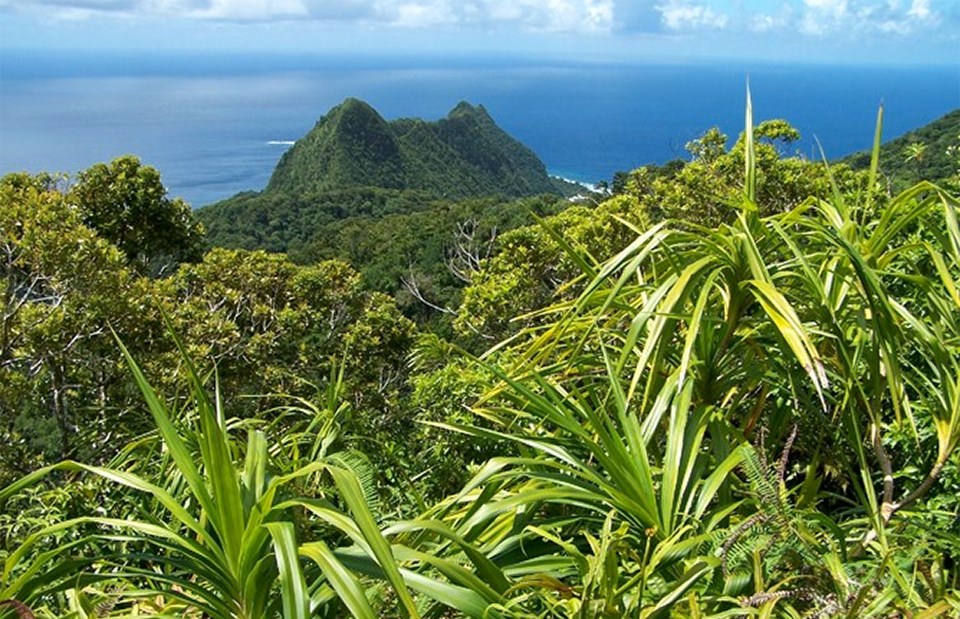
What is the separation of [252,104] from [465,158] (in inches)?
3049

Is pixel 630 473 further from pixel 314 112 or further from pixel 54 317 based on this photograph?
pixel 314 112

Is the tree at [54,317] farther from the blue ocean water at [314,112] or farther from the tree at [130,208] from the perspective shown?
the blue ocean water at [314,112]

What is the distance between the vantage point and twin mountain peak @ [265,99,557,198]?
2093 inches

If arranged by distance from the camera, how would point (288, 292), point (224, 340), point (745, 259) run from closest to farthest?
point (745, 259), point (224, 340), point (288, 292)

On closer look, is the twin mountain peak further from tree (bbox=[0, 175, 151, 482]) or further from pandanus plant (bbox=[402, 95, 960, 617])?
pandanus plant (bbox=[402, 95, 960, 617])

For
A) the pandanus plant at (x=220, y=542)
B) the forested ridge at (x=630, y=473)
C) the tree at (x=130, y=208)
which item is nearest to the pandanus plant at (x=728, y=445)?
the forested ridge at (x=630, y=473)

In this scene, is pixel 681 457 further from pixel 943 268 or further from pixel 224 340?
pixel 224 340

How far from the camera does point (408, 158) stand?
5881 cm

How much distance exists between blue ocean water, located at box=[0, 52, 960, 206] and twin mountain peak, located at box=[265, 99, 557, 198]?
508 centimetres

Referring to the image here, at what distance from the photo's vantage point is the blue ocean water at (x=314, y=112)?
62312 millimetres

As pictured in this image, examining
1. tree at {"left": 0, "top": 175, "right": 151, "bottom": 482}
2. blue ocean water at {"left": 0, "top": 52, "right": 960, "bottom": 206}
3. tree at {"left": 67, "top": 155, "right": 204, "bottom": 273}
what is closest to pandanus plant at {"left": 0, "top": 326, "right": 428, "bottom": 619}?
blue ocean water at {"left": 0, "top": 52, "right": 960, "bottom": 206}

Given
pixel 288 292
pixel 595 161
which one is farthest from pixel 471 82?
pixel 288 292

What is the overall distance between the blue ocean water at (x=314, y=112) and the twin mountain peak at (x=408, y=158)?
5081 mm

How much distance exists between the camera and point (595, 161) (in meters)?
65.2
